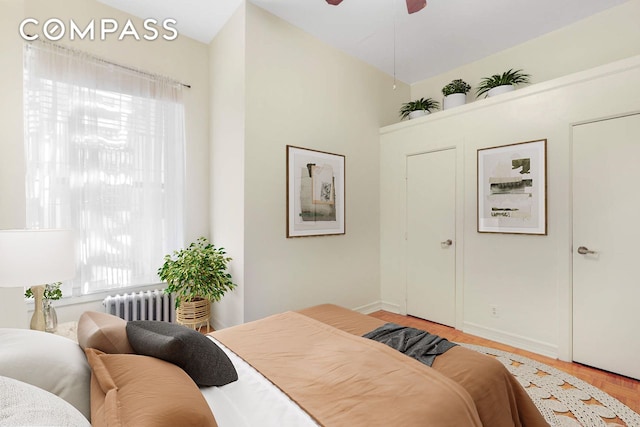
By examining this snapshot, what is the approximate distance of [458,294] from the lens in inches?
133

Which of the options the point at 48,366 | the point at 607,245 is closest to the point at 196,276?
the point at 48,366

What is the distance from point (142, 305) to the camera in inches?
114

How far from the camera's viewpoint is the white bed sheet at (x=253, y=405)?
3.48 ft

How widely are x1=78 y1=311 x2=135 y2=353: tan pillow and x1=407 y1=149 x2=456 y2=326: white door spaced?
316cm

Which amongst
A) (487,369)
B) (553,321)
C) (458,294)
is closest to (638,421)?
(553,321)

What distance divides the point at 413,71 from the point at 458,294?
293cm

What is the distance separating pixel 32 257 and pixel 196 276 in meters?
1.25

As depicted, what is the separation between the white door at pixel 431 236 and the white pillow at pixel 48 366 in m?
3.31

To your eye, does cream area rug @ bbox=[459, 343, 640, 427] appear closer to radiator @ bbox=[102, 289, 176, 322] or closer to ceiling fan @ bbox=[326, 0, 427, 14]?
ceiling fan @ bbox=[326, 0, 427, 14]

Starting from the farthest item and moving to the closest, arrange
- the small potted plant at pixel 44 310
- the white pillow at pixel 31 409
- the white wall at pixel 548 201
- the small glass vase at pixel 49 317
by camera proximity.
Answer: the white wall at pixel 548 201 < the small glass vase at pixel 49 317 < the small potted plant at pixel 44 310 < the white pillow at pixel 31 409

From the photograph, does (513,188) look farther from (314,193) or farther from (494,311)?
(314,193)

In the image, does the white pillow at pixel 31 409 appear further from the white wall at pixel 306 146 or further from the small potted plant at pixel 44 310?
the white wall at pixel 306 146

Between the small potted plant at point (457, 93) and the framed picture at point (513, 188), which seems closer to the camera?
the framed picture at point (513, 188)

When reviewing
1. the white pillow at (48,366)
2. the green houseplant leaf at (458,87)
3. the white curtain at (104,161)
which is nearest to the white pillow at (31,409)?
the white pillow at (48,366)
